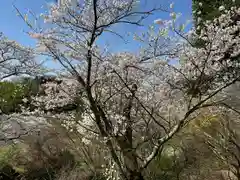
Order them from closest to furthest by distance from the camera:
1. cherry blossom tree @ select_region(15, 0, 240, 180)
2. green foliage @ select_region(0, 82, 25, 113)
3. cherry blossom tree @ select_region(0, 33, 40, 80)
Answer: cherry blossom tree @ select_region(15, 0, 240, 180), cherry blossom tree @ select_region(0, 33, 40, 80), green foliage @ select_region(0, 82, 25, 113)

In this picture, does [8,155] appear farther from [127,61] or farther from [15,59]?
[127,61]

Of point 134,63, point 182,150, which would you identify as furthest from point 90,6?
point 182,150

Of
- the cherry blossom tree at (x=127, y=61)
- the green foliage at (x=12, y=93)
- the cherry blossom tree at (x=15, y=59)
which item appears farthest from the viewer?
the green foliage at (x=12, y=93)

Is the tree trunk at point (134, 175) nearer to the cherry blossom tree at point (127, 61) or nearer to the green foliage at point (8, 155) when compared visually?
the cherry blossom tree at point (127, 61)

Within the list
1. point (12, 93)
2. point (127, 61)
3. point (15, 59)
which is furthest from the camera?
point (12, 93)

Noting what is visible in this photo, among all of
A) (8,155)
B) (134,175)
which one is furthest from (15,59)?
(134,175)

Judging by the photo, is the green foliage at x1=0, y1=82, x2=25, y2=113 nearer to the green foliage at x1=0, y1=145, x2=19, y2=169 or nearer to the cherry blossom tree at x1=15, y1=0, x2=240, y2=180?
the green foliage at x1=0, y1=145, x2=19, y2=169

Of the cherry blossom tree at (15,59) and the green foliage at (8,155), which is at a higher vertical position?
the cherry blossom tree at (15,59)

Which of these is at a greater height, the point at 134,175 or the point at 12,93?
the point at 12,93

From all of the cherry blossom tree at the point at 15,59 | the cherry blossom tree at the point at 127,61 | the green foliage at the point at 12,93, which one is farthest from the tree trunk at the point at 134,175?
the green foliage at the point at 12,93

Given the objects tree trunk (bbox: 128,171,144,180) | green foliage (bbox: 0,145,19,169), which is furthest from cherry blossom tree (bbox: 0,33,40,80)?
tree trunk (bbox: 128,171,144,180)

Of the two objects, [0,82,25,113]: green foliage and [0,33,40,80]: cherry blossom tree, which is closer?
[0,33,40,80]: cherry blossom tree

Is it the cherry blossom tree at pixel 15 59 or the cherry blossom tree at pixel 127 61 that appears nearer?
the cherry blossom tree at pixel 127 61

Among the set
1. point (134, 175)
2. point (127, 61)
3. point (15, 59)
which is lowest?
point (134, 175)
